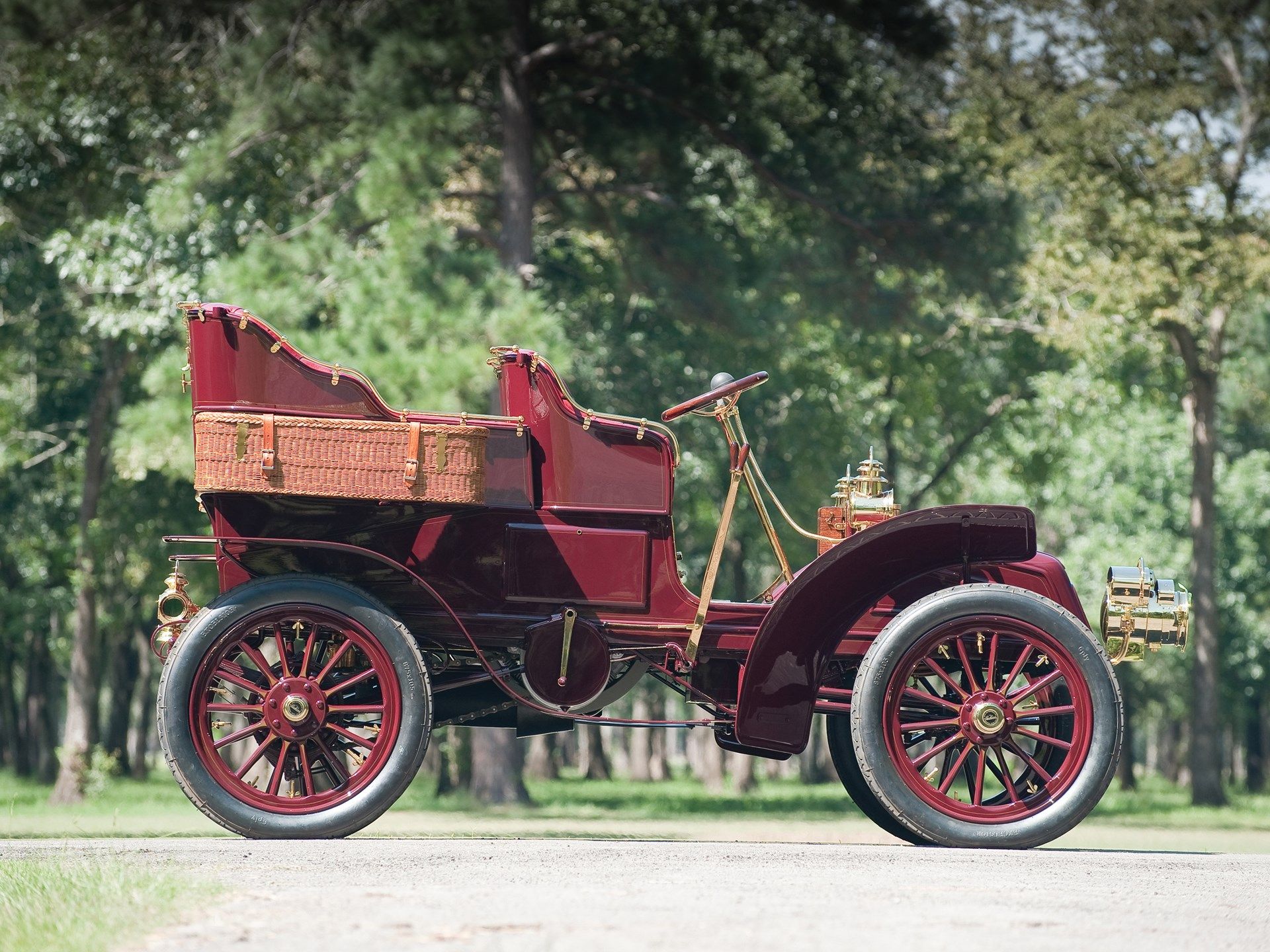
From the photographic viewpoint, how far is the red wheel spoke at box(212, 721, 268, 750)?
251 inches

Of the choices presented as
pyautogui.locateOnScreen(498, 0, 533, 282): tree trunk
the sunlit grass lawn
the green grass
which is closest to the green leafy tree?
the sunlit grass lawn

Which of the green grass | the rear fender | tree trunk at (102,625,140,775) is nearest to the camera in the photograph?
the green grass

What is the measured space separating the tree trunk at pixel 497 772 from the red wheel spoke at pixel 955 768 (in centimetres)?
1233

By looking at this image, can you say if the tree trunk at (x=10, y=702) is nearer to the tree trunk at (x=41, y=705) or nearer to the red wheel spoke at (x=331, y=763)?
the tree trunk at (x=41, y=705)

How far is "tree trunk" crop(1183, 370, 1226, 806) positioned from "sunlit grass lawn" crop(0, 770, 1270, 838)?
61 cm

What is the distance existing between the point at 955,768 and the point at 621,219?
44.9 ft

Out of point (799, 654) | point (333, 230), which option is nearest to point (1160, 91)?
point (333, 230)

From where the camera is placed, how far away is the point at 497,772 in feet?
61.4

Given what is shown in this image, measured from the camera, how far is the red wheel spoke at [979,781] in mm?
6492

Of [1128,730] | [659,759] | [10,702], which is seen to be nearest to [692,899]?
[1128,730]

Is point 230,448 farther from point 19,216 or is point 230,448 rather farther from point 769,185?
point 19,216

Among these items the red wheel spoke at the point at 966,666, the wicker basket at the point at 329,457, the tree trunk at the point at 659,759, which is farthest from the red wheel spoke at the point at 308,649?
the tree trunk at the point at 659,759

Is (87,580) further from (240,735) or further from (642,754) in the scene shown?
(642,754)

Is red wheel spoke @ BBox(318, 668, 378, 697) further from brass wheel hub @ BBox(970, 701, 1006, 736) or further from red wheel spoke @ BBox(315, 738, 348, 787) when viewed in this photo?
brass wheel hub @ BBox(970, 701, 1006, 736)
